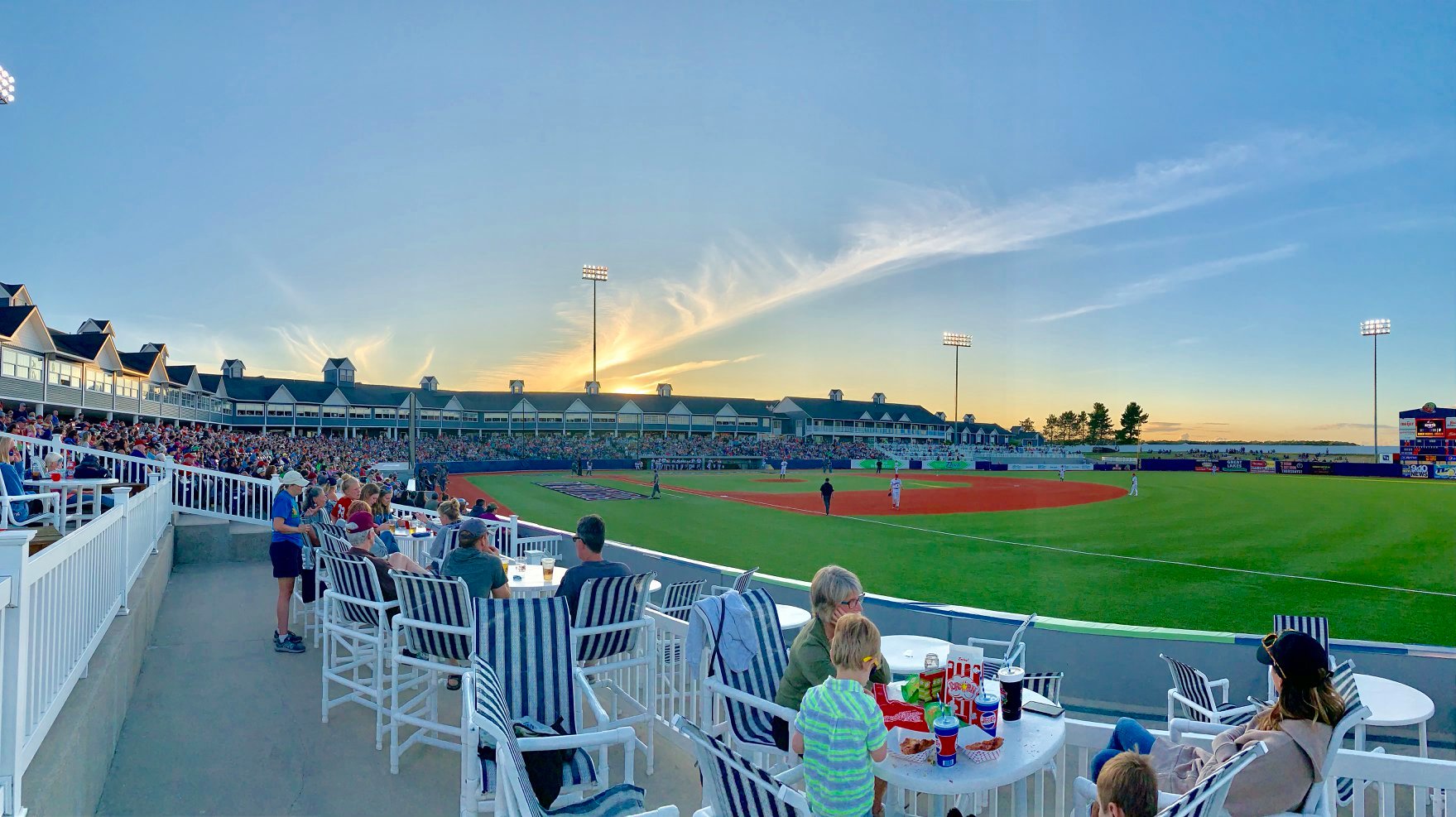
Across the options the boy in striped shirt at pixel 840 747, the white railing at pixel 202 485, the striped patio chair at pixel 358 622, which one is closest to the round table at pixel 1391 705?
the boy in striped shirt at pixel 840 747

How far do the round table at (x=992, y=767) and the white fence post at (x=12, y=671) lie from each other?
3.37 meters

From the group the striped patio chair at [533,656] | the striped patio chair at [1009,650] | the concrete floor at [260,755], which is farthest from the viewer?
the striped patio chair at [1009,650]

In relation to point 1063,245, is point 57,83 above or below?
above

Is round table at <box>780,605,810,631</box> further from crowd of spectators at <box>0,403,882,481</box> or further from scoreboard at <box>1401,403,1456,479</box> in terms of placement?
scoreboard at <box>1401,403,1456,479</box>

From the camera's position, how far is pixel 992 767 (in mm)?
3002

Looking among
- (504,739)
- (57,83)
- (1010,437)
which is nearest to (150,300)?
(57,83)

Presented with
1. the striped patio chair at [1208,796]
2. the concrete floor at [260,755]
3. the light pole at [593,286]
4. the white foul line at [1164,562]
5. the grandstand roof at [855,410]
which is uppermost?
the light pole at [593,286]

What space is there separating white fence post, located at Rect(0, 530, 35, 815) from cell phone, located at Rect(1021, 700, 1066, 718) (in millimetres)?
4326

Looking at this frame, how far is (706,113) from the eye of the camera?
63.3ft

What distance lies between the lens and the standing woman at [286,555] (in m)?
7.58

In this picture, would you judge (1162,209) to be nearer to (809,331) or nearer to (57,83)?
(809,331)

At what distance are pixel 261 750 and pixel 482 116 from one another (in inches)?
654

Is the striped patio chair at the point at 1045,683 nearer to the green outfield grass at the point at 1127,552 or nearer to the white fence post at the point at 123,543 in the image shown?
the white fence post at the point at 123,543

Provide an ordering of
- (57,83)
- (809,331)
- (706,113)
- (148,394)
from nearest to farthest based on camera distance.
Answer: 1. (57,83)
2. (706,113)
3. (809,331)
4. (148,394)
